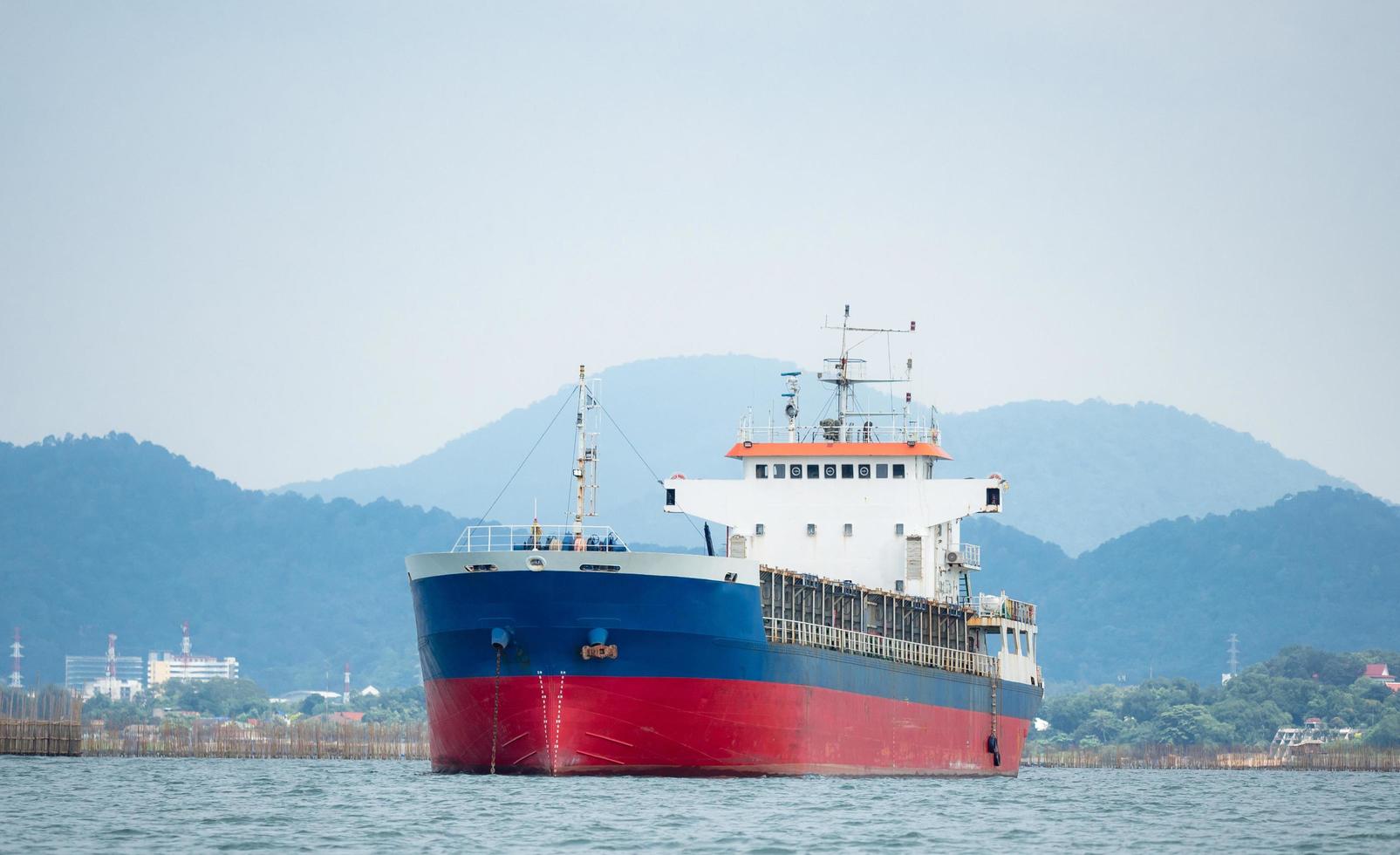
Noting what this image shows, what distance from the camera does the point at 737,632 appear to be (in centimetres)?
4616

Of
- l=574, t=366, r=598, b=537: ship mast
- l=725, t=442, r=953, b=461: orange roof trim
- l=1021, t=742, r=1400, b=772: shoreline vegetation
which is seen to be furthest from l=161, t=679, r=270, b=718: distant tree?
l=574, t=366, r=598, b=537: ship mast

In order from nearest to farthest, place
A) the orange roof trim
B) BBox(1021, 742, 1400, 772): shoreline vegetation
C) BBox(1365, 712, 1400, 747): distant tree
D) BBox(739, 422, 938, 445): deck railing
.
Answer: the orange roof trim → BBox(739, 422, 938, 445): deck railing → BBox(1021, 742, 1400, 772): shoreline vegetation → BBox(1365, 712, 1400, 747): distant tree

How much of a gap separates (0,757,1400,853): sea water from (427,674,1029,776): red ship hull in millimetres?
717

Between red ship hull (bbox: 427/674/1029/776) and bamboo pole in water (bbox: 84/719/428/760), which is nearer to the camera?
red ship hull (bbox: 427/674/1029/776)

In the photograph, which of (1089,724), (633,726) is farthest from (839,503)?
(1089,724)

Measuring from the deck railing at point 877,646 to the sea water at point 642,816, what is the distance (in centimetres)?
328

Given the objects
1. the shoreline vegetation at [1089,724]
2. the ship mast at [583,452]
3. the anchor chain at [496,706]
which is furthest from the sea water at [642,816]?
the shoreline vegetation at [1089,724]

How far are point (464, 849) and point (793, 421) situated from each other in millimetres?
29287

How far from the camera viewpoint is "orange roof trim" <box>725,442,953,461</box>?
59.0 meters

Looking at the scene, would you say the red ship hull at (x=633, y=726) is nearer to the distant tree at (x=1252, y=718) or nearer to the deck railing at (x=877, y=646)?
the deck railing at (x=877, y=646)

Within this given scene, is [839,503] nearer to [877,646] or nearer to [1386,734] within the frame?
[877,646]

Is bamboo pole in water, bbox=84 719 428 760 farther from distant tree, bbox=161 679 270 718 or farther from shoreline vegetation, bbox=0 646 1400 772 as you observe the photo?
distant tree, bbox=161 679 270 718

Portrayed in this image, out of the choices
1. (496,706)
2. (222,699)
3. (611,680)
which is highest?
(611,680)

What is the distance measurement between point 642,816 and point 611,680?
7.40m
